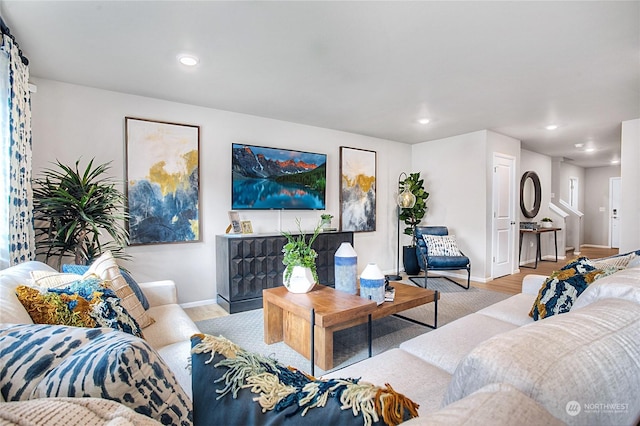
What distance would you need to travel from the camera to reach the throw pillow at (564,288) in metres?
1.71

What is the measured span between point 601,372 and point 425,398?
2.32 ft

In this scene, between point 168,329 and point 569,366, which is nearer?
point 569,366

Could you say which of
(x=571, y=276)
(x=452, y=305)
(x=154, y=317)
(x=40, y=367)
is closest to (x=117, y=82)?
(x=154, y=317)

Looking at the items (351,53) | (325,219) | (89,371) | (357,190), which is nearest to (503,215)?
(357,190)

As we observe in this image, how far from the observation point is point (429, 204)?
5812 mm

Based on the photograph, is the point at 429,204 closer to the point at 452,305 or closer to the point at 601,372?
the point at 452,305

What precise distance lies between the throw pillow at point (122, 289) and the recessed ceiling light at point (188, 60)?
65.2 inches

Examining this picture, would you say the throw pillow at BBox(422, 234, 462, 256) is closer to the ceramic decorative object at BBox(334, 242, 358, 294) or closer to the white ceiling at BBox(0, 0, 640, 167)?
the white ceiling at BBox(0, 0, 640, 167)

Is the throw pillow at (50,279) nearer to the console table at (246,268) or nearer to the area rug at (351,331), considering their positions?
the area rug at (351,331)

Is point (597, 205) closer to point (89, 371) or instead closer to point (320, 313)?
point (320, 313)

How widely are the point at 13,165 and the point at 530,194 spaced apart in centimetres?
823

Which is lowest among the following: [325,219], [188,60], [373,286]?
[373,286]

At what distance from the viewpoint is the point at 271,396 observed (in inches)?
22.0

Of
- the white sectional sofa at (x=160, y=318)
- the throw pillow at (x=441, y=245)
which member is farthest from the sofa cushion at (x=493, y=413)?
the throw pillow at (x=441, y=245)
